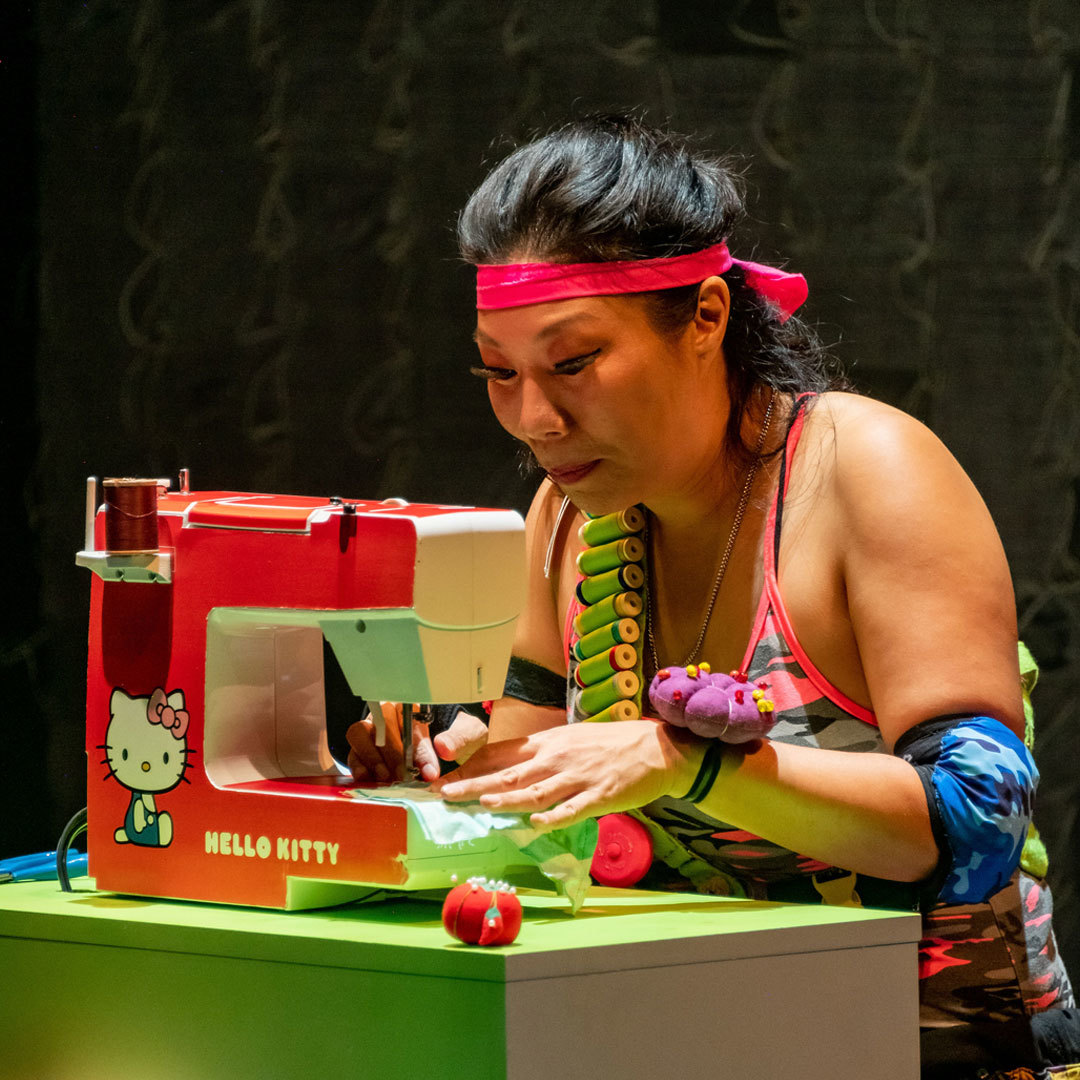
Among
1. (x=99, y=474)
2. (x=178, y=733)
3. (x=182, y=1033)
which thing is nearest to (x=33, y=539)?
(x=99, y=474)

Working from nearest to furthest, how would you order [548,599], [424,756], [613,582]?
[424,756]
[613,582]
[548,599]

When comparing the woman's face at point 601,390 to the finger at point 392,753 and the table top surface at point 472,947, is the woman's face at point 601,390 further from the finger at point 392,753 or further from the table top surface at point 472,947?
the table top surface at point 472,947

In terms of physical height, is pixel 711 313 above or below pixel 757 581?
above

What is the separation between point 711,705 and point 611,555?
1.43 ft

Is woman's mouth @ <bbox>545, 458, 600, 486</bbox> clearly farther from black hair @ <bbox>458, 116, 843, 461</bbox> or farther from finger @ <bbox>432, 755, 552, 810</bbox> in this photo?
finger @ <bbox>432, 755, 552, 810</bbox>

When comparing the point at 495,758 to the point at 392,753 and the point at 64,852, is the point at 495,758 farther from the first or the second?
the point at 64,852

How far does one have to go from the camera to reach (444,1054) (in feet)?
3.40

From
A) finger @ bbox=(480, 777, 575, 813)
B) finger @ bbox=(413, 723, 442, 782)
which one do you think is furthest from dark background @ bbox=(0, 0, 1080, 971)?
finger @ bbox=(480, 777, 575, 813)

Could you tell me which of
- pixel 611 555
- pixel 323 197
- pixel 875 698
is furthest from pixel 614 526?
pixel 323 197

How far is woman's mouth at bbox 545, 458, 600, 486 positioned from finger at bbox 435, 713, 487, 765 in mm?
285

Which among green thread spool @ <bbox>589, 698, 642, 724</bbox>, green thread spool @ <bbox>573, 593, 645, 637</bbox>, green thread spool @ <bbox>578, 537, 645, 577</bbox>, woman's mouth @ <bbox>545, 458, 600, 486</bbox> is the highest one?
woman's mouth @ <bbox>545, 458, 600, 486</bbox>

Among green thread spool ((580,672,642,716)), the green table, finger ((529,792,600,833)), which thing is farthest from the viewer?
green thread spool ((580,672,642,716))

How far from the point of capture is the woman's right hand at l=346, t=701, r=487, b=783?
1.42m

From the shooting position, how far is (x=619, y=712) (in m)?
1.51
